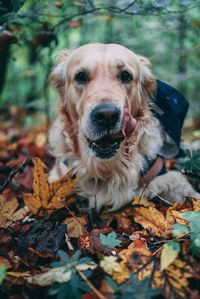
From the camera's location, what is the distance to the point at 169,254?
1.75m

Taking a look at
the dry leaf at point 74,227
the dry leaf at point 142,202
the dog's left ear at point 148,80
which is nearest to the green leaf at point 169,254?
the dry leaf at point 74,227

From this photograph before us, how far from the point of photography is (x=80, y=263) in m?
1.75

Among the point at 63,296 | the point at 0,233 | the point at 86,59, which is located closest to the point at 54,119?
the point at 86,59

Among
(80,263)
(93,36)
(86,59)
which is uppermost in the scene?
(86,59)

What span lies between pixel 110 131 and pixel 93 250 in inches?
36.3

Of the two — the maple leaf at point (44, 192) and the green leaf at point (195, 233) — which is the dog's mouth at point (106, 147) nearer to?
the maple leaf at point (44, 192)

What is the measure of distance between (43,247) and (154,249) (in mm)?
596

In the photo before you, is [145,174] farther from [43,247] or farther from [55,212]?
[43,247]

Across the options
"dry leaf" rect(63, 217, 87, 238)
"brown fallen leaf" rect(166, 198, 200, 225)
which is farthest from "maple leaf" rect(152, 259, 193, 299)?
"dry leaf" rect(63, 217, 87, 238)

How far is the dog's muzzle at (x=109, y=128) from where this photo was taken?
2.59 m

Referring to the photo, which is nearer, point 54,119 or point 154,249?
point 154,249

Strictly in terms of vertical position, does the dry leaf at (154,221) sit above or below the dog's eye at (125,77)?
below

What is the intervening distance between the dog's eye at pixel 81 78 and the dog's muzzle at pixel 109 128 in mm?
528

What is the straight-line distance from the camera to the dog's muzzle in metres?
2.59
